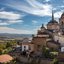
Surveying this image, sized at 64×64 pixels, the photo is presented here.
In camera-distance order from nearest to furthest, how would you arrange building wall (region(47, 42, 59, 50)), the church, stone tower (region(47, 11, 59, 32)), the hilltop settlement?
1. the hilltop settlement
2. building wall (region(47, 42, 59, 50))
3. the church
4. stone tower (region(47, 11, 59, 32))

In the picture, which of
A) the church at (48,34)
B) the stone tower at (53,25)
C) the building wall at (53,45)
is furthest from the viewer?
the stone tower at (53,25)

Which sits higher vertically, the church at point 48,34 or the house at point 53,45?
the church at point 48,34

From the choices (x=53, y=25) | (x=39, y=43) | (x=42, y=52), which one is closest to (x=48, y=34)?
(x=39, y=43)

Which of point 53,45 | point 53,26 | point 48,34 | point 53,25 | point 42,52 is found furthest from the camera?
point 53,26

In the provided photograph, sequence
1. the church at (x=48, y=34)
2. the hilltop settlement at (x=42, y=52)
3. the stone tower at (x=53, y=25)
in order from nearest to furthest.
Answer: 1. the hilltop settlement at (x=42, y=52)
2. the church at (x=48, y=34)
3. the stone tower at (x=53, y=25)

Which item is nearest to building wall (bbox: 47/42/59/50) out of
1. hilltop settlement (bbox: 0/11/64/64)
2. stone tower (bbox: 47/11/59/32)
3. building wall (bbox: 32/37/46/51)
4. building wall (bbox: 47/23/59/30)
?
hilltop settlement (bbox: 0/11/64/64)

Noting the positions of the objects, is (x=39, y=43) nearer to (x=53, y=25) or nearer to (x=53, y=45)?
(x=53, y=45)

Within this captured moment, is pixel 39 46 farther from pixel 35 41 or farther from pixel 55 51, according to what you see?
pixel 55 51

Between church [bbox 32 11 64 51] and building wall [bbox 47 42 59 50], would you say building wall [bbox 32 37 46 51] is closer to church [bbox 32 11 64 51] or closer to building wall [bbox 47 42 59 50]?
church [bbox 32 11 64 51]

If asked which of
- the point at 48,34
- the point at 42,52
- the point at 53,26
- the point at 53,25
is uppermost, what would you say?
the point at 53,25

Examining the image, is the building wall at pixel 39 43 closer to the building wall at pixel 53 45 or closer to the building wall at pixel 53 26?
the building wall at pixel 53 45

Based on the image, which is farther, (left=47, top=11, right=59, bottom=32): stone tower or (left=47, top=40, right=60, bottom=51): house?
(left=47, top=11, right=59, bottom=32): stone tower

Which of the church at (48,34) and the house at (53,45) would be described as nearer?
the house at (53,45)

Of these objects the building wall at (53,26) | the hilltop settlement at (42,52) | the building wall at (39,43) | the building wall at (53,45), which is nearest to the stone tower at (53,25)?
the building wall at (53,26)
